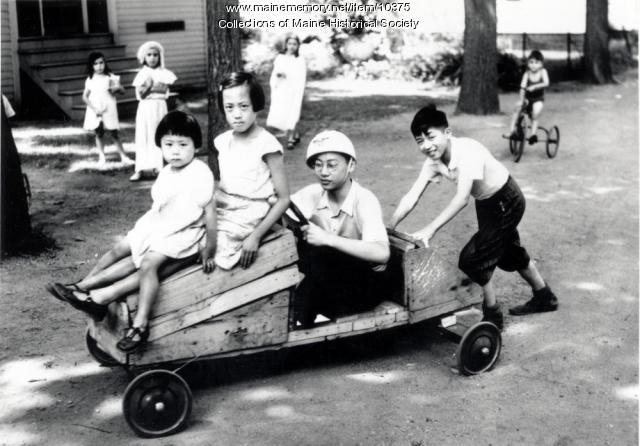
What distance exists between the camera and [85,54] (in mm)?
16062

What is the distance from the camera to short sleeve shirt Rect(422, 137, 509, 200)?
496 cm

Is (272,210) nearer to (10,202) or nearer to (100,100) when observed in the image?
(10,202)

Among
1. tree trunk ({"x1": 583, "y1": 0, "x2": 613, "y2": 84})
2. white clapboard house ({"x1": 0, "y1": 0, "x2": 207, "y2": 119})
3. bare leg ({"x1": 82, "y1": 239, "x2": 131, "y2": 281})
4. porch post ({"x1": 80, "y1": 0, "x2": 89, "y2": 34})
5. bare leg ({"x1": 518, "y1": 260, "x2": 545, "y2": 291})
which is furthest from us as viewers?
tree trunk ({"x1": 583, "y1": 0, "x2": 613, "y2": 84})

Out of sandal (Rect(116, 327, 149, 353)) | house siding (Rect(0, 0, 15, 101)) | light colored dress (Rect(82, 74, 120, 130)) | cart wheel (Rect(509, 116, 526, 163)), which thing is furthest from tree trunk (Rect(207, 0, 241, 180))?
house siding (Rect(0, 0, 15, 101))

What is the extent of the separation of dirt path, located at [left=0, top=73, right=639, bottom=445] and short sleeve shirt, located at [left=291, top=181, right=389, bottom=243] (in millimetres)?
830

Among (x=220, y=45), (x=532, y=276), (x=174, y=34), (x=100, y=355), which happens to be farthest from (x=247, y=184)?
(x=174, y=34)

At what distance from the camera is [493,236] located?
517cm

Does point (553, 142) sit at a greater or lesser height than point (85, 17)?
lesser

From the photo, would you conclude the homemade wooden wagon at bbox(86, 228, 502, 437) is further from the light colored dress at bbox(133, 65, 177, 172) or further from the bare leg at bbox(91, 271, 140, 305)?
the light colored dress at bbox(133, 65, 177, 172)

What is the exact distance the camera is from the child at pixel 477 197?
16.0 ft

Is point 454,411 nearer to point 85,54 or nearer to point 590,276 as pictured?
point 590,276

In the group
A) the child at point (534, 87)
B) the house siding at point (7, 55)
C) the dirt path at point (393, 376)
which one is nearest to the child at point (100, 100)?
the dirt path at point (393, 376)

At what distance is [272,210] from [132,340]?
1025 mm

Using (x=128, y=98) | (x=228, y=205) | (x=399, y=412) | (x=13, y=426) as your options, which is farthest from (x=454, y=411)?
(x=128, y=98)
